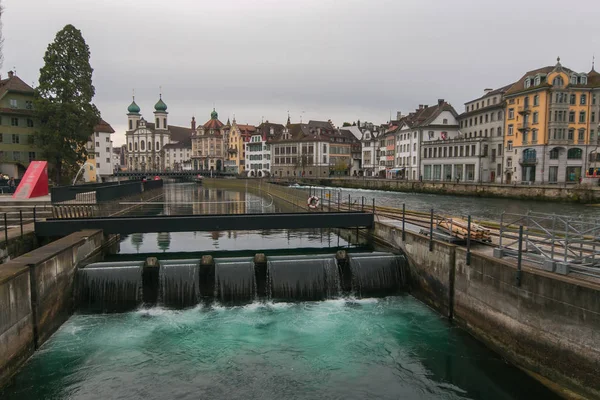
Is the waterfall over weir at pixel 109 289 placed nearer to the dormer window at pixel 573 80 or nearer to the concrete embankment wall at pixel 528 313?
the concrete embankment wall at pixel 528 313

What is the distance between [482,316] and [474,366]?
1912 mm

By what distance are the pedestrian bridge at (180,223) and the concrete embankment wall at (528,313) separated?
26.5 ft

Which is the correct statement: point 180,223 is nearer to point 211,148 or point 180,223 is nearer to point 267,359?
point 267,359

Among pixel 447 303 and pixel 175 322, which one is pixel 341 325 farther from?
pixel 175 322

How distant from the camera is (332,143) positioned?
13538 centimetres

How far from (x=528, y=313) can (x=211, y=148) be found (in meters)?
169

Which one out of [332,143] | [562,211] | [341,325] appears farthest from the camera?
[332,143]

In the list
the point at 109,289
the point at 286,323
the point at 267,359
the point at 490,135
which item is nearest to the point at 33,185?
the point at 109,289

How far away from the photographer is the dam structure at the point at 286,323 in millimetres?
12234

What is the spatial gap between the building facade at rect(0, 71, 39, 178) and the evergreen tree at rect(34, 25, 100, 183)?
9.19 m

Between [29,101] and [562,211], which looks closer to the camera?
[562,211]

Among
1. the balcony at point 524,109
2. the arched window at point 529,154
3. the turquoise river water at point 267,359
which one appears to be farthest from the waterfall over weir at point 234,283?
the balcony at point 524,109

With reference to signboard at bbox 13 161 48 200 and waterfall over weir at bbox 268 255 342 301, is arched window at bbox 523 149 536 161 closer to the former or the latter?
waterfall over weir at bbox 268 255 342 301

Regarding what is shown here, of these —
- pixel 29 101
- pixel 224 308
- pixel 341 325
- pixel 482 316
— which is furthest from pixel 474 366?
pixel 29 101
